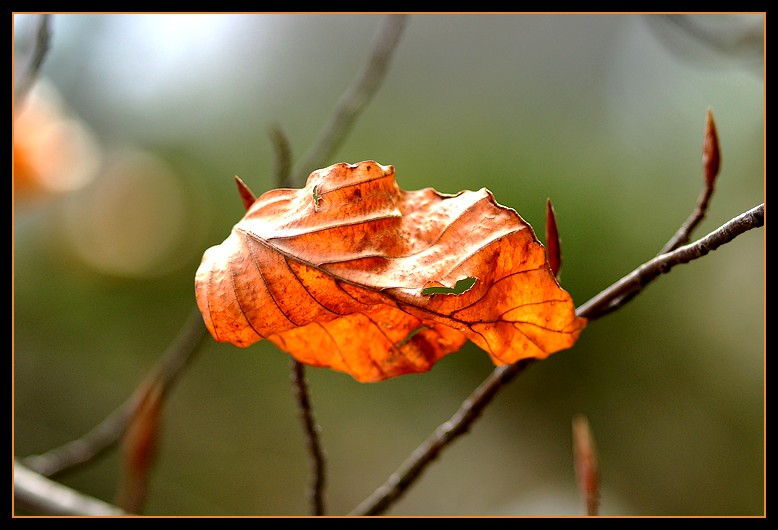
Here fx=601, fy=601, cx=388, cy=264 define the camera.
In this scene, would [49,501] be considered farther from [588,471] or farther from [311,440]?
[588,471]

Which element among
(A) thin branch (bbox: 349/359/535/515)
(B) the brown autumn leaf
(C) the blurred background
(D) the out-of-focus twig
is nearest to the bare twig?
(D) the out-of-focus twig

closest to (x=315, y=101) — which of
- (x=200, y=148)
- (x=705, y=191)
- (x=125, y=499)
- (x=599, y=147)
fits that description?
(x=200, y=148)

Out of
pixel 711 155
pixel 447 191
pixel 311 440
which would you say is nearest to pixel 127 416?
pixel 311 440

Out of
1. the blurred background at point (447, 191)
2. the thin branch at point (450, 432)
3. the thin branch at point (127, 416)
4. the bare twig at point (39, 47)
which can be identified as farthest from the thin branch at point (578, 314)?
the blurred background at point (447, 191)

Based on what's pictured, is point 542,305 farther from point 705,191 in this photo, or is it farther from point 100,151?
point 100,151

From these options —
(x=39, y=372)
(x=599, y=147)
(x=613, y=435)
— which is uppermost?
(x=599, y=147)

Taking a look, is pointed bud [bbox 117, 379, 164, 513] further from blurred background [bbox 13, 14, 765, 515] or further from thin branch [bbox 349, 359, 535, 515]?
blurred background [bbox 13, 14, 765, 515]

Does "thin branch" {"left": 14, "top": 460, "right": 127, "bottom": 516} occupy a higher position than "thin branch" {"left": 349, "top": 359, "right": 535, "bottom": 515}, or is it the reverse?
"thin branch" {"left": 349, "top": 359, "right": 535, "bottom": 515}
